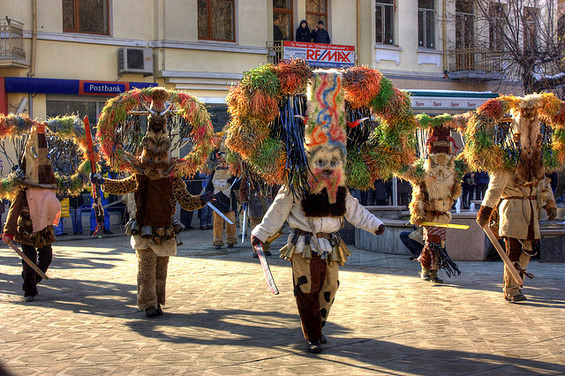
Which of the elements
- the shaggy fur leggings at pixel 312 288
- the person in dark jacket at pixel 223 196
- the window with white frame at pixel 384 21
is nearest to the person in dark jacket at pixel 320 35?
the window with white frame at pixel 384 21

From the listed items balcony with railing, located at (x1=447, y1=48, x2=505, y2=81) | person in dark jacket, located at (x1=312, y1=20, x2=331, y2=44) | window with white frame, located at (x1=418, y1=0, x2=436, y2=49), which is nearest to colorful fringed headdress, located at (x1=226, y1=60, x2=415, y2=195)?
person in dark jacket, located at (x1=312, y1=20, x2=331, y2=44)

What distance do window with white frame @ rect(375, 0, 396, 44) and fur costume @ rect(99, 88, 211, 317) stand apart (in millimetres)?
20039

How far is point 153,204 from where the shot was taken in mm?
7781

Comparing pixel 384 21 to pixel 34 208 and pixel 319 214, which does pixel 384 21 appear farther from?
pixel 319 214

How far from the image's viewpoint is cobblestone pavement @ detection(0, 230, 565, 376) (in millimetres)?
5770

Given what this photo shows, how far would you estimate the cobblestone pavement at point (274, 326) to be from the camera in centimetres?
577

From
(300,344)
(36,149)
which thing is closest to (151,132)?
(36,149)

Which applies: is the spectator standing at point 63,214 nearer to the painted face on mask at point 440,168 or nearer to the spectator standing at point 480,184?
the painted face on mask at point 440,168

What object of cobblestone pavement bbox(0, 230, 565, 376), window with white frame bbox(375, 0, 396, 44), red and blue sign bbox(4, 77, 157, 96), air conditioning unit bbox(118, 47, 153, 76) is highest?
window with white frame bbox(375, 0, 396, 44)

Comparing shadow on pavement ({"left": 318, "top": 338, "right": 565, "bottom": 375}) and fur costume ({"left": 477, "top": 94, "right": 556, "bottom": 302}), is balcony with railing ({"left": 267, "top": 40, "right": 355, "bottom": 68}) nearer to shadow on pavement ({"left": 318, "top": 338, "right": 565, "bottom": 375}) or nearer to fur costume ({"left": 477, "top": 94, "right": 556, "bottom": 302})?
fur costume ({"left": 477, "top": 94, "right": 556, "bottom": 302})

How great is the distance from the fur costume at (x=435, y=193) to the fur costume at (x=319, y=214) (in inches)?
135

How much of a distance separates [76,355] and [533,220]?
16.6ft

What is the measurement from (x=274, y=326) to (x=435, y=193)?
352 centimetres

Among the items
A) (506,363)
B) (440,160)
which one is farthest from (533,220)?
(506,363)
